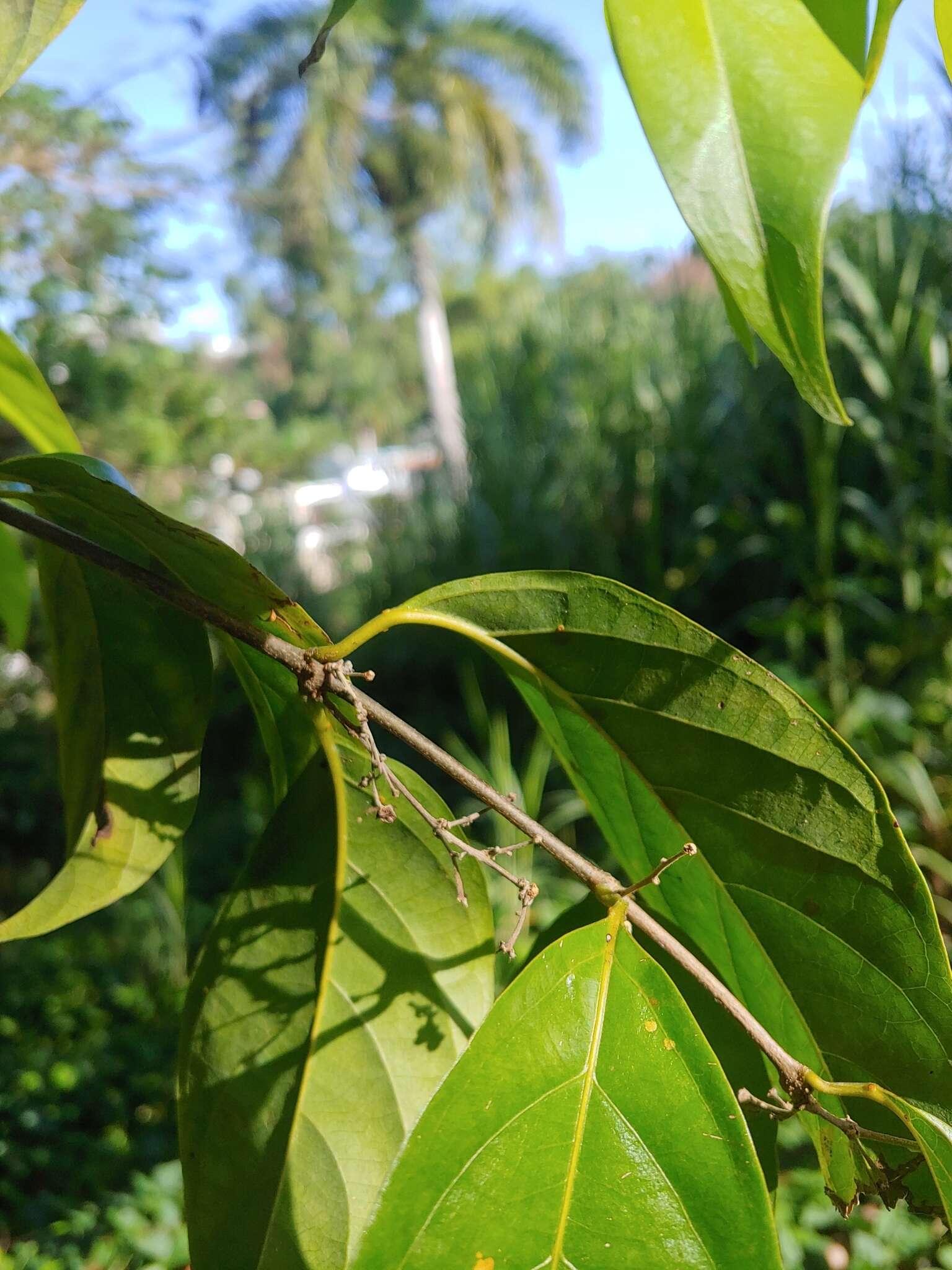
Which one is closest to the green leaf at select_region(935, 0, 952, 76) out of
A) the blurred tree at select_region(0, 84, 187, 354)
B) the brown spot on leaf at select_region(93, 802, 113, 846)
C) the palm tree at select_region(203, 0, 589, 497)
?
the brown spot on leaf at select_region(93, 802, 113, 846)

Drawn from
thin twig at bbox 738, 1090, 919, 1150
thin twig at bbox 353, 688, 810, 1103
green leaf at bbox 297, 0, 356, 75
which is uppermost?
green leaf at bbox 297, 0, 356, 75

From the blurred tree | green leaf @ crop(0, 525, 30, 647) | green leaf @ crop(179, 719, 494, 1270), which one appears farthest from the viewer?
the blurred tree

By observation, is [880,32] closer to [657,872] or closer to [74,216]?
[657,872]

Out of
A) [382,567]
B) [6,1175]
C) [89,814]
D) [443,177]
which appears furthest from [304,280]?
[89,814]

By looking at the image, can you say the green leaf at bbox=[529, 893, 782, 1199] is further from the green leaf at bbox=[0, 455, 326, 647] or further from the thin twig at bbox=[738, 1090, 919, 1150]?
the green leaf at bbox=[0, 455, 326, 647]

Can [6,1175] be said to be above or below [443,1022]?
below

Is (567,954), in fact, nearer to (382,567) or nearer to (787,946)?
(787,946)

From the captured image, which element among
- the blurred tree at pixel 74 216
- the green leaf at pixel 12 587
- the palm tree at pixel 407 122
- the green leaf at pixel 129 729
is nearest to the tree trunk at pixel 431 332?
the palm tree at pixel 407 122
